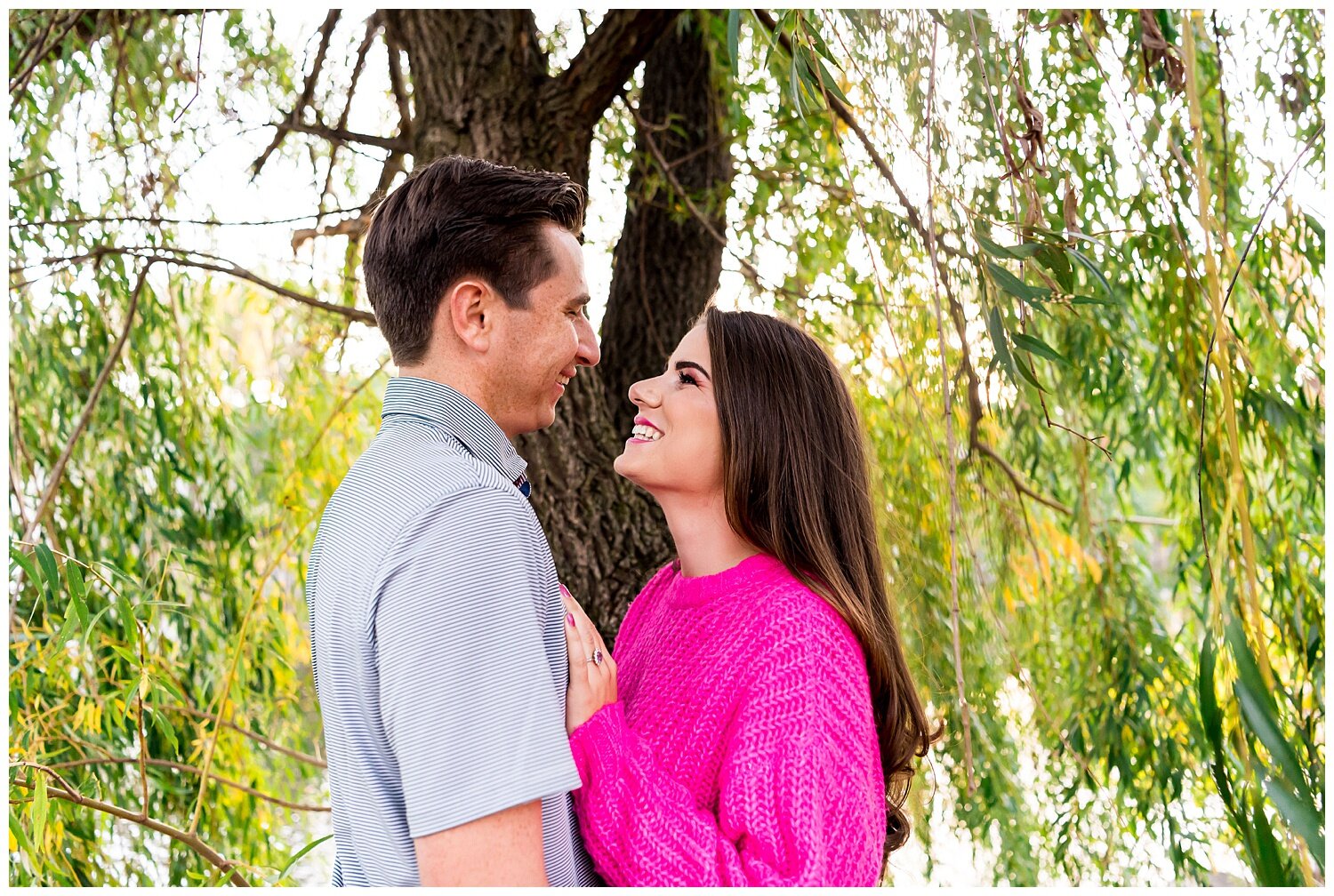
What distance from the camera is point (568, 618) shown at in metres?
1.22

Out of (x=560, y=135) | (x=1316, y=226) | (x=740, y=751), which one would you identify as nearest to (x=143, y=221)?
(x=560, y=135)

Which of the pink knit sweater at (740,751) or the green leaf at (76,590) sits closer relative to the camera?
the pink knit sweater at (740,751)

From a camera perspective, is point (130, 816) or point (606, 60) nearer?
point (130, 816)

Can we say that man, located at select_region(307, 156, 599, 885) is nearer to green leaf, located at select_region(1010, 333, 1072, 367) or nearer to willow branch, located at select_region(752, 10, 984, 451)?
willow branch, located at select_region(752, 10, 984, 451)

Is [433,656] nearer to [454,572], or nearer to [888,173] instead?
[454,572]

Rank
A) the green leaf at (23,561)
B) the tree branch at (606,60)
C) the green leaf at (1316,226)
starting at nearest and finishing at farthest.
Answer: the green leaf at (23,561) → the green leaf at (1316,226) → the tree branch at (606,60)

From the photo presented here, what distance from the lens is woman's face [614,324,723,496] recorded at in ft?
4.73

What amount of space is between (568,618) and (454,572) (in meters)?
0.23

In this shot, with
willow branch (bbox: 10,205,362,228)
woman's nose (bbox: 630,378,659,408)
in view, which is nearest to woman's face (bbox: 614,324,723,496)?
woman's nose (bbox: 630,378,659,408)

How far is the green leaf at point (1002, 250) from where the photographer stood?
Answer: 1.31m

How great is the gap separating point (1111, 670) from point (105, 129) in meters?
2.34

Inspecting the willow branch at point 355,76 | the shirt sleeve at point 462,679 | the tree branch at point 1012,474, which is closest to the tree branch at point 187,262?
the willow branch at point 355,76

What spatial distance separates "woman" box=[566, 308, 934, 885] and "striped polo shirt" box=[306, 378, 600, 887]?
93 mm

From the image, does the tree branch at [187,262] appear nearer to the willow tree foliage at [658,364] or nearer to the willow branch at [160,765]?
the willow tree foliage at [658,364]
